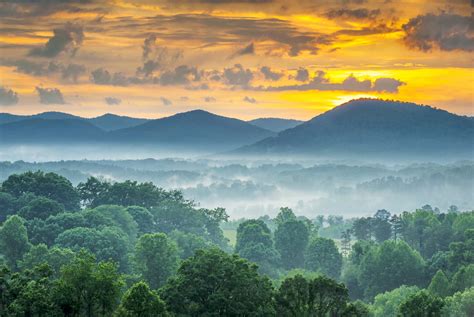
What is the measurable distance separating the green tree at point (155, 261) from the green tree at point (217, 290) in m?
20.7

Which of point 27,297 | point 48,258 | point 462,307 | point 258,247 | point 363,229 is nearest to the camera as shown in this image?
point 27,297

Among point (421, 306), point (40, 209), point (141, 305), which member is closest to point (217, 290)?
point (141, 305)

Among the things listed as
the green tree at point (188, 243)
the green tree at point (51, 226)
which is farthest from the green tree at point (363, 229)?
the green tree at point (51, 226)

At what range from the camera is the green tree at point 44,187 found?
130500 mm

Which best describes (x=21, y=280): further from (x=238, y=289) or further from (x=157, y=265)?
(x=157, y=265)

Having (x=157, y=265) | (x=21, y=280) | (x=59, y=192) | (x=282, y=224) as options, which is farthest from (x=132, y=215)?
(x=21, y=280)

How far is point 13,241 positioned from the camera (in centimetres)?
9381

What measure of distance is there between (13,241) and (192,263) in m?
37.6

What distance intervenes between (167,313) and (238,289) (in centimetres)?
823

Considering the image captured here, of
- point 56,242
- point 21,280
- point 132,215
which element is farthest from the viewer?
point 132,215

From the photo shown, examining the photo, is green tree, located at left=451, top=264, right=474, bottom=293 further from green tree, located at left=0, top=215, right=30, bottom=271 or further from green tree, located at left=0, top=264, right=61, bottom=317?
green tree, located at left=0, top=215, right=30, bottom=271

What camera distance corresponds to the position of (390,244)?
113062 mm

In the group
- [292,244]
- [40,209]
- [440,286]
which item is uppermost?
[40,209]

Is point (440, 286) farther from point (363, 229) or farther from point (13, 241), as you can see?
point (363, 229)
